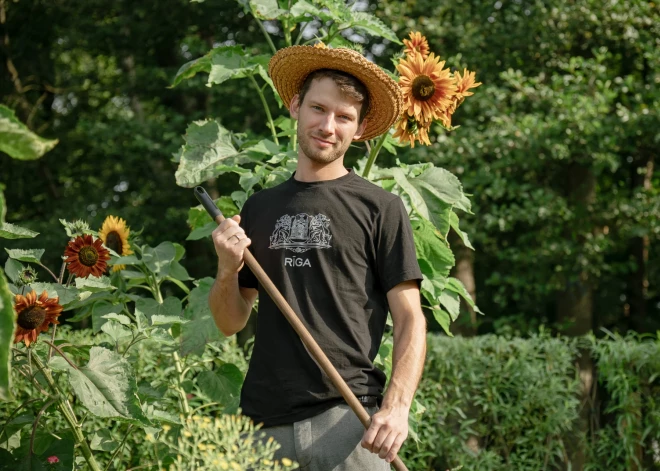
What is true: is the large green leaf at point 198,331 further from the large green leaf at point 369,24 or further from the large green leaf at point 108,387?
the large green leaf at point 369,24

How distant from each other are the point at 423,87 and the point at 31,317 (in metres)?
1.44

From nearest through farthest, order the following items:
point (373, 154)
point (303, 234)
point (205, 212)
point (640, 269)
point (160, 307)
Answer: point (303, 234)
point (373, 154)
point (160, 307)
point (205, 212)
point (640, 269)

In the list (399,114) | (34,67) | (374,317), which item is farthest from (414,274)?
(34,67)

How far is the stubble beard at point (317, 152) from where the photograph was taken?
253 cm

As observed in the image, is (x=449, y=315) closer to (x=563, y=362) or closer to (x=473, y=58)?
(x=563, y=362)

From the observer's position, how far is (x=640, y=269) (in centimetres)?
1285

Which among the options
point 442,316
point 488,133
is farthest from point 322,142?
point 488,133

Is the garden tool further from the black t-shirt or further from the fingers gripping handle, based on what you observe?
the fingers gripping handle

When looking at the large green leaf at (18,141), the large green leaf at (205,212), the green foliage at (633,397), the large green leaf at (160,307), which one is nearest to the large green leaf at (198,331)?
the large green leaf at (160,307)

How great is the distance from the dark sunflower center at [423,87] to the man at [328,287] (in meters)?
0.37

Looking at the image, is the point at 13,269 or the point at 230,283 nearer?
the point at 230,283

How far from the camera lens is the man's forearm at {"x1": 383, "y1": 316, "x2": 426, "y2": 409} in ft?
7.64

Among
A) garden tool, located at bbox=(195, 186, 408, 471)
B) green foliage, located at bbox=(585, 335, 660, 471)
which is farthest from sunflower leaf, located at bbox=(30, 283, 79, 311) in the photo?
green foliage, located at bbox=(585, 335, 660, 471)

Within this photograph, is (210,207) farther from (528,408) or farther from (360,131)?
(528,408)
